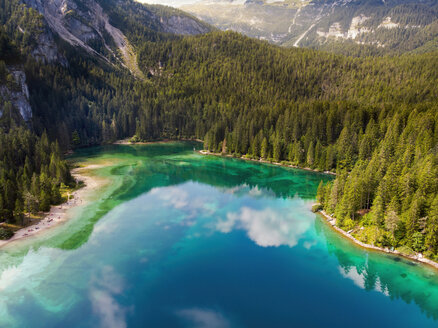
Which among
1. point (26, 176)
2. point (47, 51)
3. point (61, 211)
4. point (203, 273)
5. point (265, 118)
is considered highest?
point (47, 51)

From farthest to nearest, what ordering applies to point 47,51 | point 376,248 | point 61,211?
point 47,51
point 61,211
point 376,248

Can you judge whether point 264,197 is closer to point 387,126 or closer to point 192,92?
point 387,126

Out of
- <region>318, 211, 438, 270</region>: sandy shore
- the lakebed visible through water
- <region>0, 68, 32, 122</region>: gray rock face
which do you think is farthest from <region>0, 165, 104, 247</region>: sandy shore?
<region>318, 211, 438, 270</region>: sandy shore

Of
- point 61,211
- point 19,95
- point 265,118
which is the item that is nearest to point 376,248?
point 61,211

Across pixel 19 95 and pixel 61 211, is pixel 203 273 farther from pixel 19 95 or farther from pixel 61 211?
pixel 19 95

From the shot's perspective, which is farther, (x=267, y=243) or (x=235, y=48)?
(x=235, y=48)

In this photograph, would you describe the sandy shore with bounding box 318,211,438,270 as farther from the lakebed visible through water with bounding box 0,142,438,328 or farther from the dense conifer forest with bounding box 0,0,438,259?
the lakebed visible through water with bounding box 0,142,438,328

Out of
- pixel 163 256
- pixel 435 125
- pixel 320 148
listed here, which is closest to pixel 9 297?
pixel 163 256

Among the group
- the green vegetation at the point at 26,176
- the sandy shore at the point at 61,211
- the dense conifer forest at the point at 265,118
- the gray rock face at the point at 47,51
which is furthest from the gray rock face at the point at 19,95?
the gray rock face at the point at 47,51
